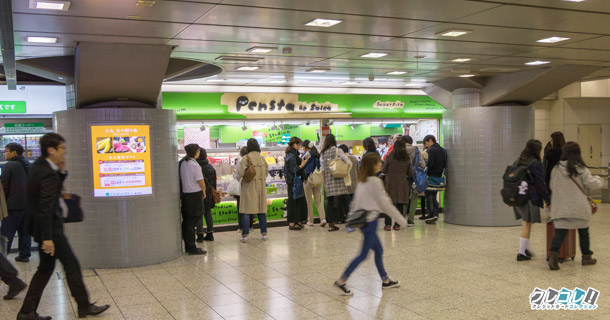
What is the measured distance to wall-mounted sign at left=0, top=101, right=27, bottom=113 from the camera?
933 centimetres

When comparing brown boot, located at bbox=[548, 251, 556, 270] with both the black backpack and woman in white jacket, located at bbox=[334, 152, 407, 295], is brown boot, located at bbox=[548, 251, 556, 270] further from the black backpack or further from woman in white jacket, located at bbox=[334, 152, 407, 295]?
Answer: woman in white jacket, located at bbox=[334, 152, 407, 295]

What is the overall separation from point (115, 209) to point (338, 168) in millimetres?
3762

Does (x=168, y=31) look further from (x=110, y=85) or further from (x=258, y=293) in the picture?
(x=258, y=293)

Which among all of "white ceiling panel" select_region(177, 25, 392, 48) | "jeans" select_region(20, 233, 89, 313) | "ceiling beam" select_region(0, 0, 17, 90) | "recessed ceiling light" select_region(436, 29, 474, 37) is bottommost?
"jeans" select_region(20, 233, 89, 313)

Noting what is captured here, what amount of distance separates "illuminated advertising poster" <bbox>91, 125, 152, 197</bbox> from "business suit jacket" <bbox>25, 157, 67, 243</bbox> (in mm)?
2302

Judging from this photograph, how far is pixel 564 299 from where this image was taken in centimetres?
542

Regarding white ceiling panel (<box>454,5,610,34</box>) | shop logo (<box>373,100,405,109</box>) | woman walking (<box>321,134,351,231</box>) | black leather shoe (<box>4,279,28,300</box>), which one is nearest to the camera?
white ceiling panel (<box>454,5,610,34</box>)

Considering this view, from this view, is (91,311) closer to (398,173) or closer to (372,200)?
(372,200)

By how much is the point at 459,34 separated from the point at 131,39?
363 cm

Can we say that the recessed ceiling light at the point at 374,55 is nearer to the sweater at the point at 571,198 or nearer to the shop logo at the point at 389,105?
the sweater at the point at 571,198

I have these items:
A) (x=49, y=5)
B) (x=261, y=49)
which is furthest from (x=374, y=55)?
(x=49, y=5)

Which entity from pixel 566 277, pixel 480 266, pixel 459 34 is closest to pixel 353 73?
pixel 459 34

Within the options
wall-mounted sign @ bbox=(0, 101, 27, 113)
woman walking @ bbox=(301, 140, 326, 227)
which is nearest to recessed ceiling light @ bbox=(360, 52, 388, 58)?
woman walking @ bbox=(301, 140, 326, 227)

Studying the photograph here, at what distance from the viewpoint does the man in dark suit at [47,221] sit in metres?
4.70
